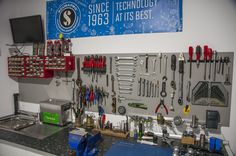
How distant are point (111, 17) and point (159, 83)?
3.05 ft

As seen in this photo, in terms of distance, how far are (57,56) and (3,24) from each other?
117cm

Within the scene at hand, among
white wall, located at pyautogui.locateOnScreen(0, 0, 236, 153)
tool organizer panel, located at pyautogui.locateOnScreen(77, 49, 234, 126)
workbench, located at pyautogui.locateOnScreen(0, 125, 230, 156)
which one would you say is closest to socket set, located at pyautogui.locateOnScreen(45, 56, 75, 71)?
tool organizer panel, located at pyautogui.locateOnScreen(77, 49, 234, 126)

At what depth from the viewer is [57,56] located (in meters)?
2.07

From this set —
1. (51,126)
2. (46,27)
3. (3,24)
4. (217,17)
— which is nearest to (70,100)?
(51,126)

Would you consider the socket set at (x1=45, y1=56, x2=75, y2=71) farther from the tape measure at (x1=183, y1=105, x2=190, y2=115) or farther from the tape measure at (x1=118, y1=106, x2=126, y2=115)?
the tape measure at (x1=183, y1=105, x2=190, y2=115)

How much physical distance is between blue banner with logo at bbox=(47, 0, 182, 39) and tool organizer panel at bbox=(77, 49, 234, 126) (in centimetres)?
29

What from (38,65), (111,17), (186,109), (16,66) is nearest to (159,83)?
(186,109)

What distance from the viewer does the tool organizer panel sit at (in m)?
1.60

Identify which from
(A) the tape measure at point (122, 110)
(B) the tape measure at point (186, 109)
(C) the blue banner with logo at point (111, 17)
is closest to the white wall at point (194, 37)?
(C) the blue banner with logo at point (111, 17)

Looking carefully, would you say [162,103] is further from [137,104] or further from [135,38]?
[135,38]

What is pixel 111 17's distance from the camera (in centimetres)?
194

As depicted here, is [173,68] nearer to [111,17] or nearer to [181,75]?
[181,75]

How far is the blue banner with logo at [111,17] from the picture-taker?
172cm

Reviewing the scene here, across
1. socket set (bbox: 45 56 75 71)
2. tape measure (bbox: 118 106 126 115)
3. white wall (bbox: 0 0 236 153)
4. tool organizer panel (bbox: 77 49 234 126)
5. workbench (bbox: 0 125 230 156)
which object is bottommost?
workbench (bbox: 0 125 230 156)
